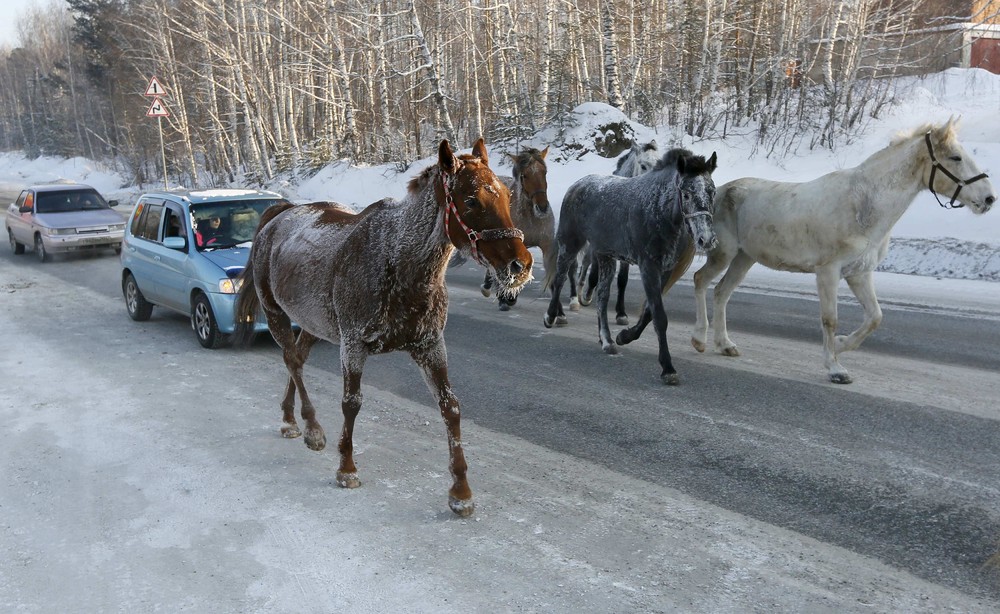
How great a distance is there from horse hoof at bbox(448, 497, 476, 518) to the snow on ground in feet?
32.7

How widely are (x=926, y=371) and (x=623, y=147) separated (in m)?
15.8

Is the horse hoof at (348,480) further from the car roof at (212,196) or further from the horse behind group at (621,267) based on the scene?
the car roof at (212,196)

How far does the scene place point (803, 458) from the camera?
538cm

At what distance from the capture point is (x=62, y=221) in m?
17.2

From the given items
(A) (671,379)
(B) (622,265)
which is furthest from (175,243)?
(A) (671,379)

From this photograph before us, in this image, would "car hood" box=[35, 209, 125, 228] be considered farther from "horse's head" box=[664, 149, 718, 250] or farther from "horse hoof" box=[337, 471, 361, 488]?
"horse hoof" box=[337, 471, 361, 488]

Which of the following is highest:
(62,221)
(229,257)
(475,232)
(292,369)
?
(475,232)

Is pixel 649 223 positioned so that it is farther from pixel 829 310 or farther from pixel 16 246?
pixel 16 246

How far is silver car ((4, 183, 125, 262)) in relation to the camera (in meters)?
16.9

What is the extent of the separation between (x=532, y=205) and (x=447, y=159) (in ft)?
21.5

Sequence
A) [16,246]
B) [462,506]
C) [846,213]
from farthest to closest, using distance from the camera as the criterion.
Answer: [16,246] → [846,213] → [462,506]

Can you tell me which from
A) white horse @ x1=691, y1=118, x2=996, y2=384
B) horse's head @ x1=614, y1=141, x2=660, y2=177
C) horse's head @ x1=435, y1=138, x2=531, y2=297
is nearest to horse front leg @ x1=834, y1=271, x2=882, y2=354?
white horse @ x1=691, y1=118, x2=996, y2=384

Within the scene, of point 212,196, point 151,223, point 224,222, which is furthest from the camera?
point 151,223

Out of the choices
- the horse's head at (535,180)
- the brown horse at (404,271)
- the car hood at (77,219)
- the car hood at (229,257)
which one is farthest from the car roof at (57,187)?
the brown horse at (404,271)
